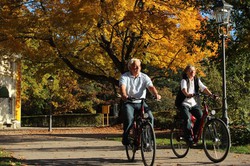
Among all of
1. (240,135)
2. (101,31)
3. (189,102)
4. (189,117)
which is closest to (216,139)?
(189,117)

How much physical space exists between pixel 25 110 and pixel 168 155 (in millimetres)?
42143

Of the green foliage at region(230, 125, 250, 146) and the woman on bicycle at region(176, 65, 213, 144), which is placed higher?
the woman on bicycle at region(176, 65, 213, 144)

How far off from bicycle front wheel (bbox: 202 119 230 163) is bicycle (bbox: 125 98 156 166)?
1.19 meters

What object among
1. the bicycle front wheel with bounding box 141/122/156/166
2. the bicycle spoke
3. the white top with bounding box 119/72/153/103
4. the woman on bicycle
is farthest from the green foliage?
the bicycle front wheel with bounding box 141/122/156/166

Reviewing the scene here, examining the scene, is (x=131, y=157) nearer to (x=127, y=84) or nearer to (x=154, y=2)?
(x=127, y=84)

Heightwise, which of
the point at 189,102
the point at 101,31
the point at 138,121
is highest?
the point at 101,31

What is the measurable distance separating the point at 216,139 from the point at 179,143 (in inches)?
49.0

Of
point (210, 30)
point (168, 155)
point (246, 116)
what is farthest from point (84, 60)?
point (168, 155)

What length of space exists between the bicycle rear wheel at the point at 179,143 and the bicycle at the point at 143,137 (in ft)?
3.56

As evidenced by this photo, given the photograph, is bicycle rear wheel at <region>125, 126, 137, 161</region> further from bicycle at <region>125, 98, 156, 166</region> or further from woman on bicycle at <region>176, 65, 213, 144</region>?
woman on bicycle at <region>176, 65, 213, 144</region>

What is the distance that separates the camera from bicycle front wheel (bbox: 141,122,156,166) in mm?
6879

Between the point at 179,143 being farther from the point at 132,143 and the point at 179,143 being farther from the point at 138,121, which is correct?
the point at 138,121

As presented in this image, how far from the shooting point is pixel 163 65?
71.2 ft

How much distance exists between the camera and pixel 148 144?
7.01m
